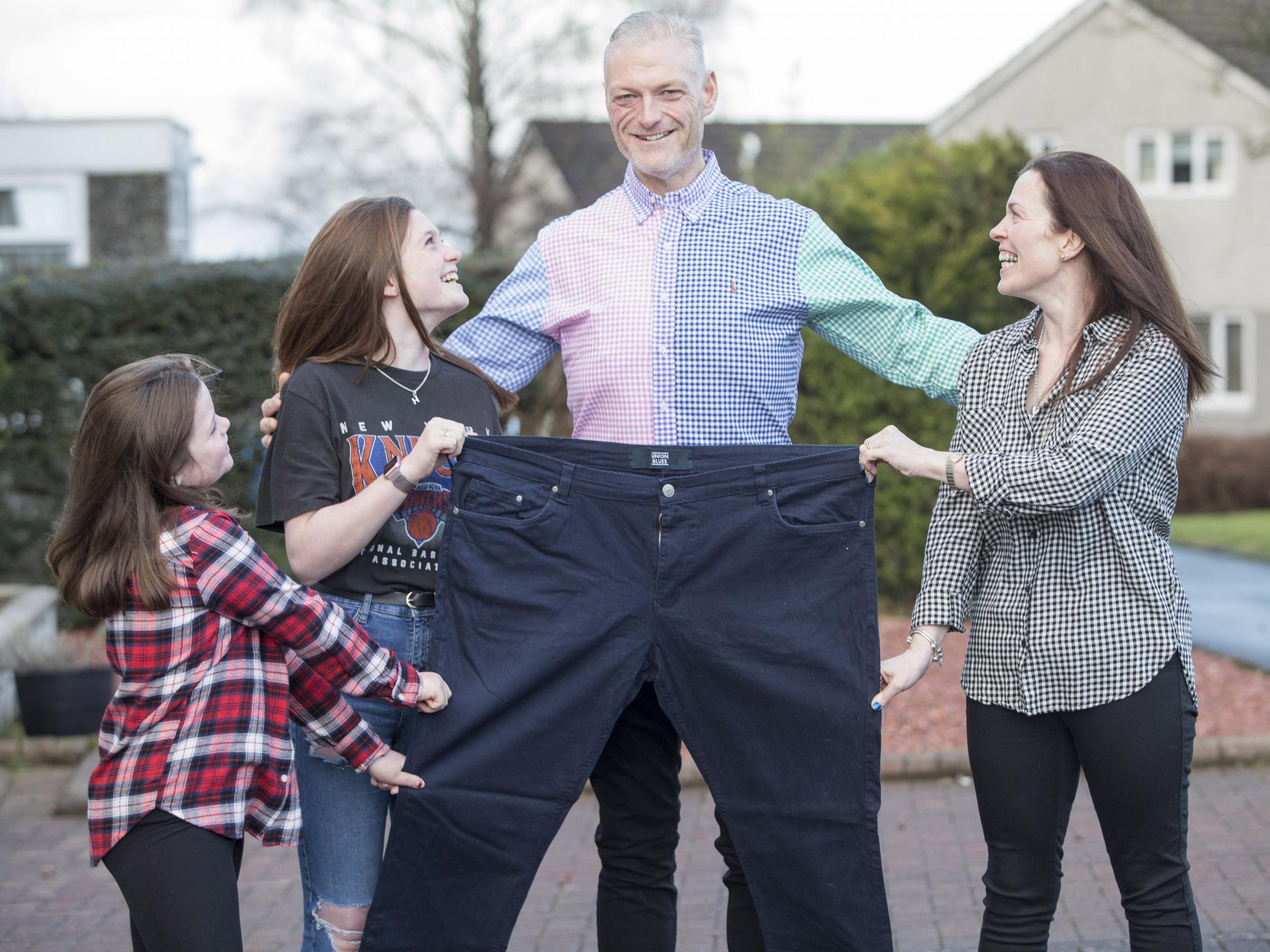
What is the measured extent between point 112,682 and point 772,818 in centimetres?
447

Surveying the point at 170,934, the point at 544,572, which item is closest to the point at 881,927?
the point at 544,572

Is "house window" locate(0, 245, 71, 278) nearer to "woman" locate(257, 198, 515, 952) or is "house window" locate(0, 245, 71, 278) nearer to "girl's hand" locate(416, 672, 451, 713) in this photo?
"woman" locate(257, 198, 515, 952)

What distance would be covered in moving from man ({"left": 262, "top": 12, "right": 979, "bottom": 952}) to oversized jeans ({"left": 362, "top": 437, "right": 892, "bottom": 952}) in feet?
0.66

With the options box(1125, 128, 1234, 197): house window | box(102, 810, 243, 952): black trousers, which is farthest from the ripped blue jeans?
box(1125, 128, 1234, 197): house window

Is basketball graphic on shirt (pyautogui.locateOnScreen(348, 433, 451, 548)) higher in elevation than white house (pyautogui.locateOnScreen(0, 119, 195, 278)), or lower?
lower

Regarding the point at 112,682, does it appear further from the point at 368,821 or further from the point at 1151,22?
the point at 1151,22

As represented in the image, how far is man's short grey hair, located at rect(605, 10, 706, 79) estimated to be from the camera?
115 inches

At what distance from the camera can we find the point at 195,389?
8.32 feet

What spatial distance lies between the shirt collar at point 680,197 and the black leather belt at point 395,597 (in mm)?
1004

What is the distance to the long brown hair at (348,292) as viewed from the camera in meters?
2.68

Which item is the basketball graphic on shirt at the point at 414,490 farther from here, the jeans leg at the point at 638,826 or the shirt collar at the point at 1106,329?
the shirt collar at the point at 1106,329

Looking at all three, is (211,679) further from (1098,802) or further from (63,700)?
(63,700)

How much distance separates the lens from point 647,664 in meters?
2.64

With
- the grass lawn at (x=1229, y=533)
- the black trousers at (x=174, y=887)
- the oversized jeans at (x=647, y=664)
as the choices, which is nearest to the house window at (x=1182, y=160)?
the grass lawn at (x=1229, y=533)
